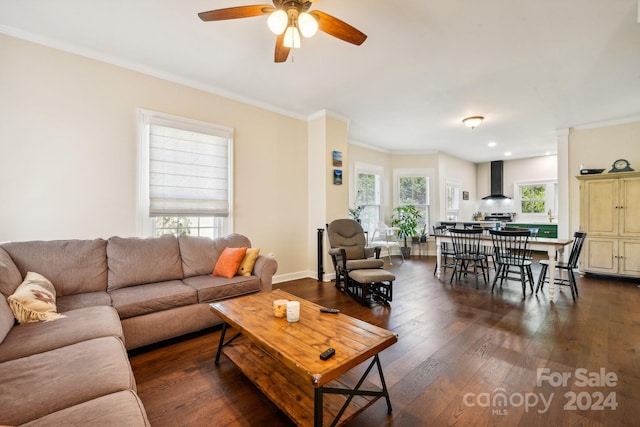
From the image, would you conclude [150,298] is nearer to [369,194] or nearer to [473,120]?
[473,120]

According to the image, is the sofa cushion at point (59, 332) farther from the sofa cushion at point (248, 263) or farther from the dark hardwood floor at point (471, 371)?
the sofa cushion at point (248, 263)

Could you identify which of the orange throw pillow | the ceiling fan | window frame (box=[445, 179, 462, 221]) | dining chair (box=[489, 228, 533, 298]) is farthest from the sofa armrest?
window frame (box=[445, 179, 462, 221])

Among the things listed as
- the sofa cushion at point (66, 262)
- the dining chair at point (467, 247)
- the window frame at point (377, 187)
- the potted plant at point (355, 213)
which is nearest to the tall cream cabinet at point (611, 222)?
the dining chair at point (467, 247)

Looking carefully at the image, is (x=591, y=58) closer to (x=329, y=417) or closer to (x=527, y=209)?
(x=329, y=417)

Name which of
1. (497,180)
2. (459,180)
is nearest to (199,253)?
(459,180)

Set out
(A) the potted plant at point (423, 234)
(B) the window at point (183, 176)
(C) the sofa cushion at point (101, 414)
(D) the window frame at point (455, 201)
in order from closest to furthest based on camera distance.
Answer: (C) the sofa cushion at point (101, 414)
(B) the window at point (183, 176)
(A) the potted plant at point (423, 234)
(D) the window frame at point (455, 201)

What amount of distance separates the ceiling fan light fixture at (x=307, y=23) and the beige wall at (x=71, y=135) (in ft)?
7.68

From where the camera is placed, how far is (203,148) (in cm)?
372

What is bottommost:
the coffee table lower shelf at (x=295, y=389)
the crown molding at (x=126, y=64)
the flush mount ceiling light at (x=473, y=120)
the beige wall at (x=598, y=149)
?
the coffee table lower shelf at (x=295, y=389)

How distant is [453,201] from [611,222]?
3.79m

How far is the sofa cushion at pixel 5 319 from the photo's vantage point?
5.09 ft

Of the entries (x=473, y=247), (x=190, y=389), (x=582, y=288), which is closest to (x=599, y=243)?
(x=582, y=288)

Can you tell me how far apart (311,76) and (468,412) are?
11.9 feet

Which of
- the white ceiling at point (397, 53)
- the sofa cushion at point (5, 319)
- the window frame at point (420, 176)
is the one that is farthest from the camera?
the window frame at point (420, 176)
